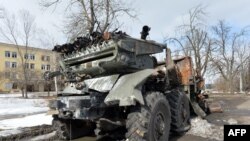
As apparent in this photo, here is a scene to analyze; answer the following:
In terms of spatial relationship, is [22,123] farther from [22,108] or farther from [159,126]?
[22,108]

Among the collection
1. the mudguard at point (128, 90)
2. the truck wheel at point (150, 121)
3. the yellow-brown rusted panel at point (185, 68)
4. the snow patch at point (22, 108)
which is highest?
the yellow-brown rusted panel at point (185, 68)

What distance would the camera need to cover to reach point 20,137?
27.5 feet

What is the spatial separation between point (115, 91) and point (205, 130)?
3.73 metres

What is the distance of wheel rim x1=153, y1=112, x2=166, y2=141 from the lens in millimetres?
6740

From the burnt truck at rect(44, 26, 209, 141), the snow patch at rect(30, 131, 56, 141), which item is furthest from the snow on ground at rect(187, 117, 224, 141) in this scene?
the snow patch at rect(30, 131, 56, 141)

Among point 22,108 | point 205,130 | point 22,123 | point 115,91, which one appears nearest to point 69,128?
point 115,91

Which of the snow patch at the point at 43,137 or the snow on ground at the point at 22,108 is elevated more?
the snow patch at the point at 43,137

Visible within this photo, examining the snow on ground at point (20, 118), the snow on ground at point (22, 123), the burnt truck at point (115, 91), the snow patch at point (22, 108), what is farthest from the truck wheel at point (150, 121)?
the snow patch at point (22, 108)

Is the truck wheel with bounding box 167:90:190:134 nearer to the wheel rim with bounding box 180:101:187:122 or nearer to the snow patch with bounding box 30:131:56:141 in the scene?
the wheel rim with bounding box 180:101:187:122

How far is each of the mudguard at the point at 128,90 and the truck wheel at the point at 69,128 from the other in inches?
70.8

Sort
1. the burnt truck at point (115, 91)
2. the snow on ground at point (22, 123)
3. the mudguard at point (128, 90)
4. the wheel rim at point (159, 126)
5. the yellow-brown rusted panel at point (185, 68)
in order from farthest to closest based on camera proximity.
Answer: the snow on ground at point (22, 123) < the yellow-brown rusted panel at point (185, 68) < the wheel rim at point (159, 126) < the burnt truck at point (115, 91) < the mudguard at point (128, 90)

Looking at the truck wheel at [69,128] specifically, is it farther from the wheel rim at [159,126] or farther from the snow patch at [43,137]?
the wheel rim at [159,126]

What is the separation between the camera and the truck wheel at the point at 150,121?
20.0 feet

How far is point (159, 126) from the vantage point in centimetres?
694
